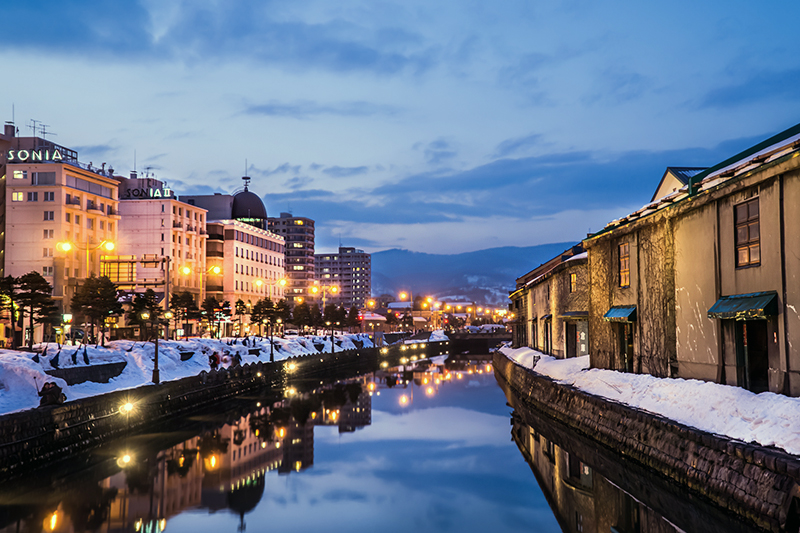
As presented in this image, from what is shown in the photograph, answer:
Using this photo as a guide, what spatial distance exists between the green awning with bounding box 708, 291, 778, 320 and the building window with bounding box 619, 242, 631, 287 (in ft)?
31.4

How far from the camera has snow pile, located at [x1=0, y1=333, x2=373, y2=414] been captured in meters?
28.4

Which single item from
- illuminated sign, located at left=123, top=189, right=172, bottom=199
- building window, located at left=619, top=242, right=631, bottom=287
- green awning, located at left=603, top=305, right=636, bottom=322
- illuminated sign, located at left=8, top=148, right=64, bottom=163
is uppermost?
illuminated sign, located at left=8, top=148, right=64, bottom=163

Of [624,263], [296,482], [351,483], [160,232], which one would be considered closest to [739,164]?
[624,263]

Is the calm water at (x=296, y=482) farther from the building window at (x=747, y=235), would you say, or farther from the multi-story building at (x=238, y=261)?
the multi-story building at (x=238, y=261)

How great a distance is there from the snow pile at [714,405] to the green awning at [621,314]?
8.90ft

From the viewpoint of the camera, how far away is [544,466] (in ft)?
90.6

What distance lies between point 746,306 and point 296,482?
1761 centimetres

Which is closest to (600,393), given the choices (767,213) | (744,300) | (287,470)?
(744,300)

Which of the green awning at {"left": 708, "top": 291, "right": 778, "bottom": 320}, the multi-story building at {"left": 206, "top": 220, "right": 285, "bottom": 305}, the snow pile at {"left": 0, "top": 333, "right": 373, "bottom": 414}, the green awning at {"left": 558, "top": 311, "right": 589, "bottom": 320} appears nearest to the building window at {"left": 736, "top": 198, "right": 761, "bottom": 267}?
the green awning at {"left": 708, "top": 291, "right": 778, "bottom": 320}

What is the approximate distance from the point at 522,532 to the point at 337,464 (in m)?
12.1

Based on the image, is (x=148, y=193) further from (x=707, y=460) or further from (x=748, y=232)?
(x=707, y=460)

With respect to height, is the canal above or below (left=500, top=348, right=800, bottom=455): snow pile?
below

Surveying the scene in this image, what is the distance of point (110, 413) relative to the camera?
32.2 meters

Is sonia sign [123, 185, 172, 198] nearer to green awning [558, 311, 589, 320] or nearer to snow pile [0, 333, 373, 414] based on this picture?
snow pile [0, 333, 373, 414]
